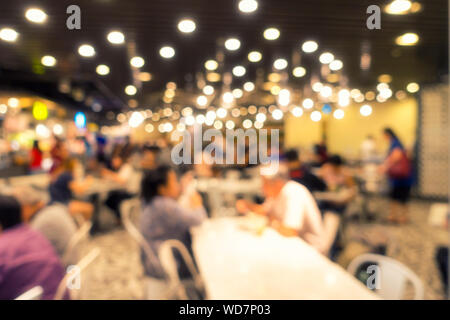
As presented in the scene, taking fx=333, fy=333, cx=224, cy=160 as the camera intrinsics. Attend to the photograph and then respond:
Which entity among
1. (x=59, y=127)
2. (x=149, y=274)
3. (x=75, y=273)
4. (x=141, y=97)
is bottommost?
(x=149, y=274)

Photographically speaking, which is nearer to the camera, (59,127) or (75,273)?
(75,273)

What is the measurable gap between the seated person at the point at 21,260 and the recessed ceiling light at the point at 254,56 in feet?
13.2

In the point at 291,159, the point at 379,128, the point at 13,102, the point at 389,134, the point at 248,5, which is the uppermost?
the point at 13,102

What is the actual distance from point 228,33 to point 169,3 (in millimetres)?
1032

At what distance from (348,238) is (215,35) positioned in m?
3.39

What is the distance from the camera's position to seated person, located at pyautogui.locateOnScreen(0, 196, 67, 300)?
1.65m

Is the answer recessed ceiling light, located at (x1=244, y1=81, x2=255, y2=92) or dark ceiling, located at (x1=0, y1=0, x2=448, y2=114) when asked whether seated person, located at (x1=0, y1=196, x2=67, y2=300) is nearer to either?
dark ceiling, located at (x1=0, y1=0, x2=448, y2=114)

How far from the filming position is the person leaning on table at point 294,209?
2.42m

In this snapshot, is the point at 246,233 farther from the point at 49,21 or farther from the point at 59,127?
the point at 59,127

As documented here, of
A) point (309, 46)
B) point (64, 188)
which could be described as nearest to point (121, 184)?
point (64, 188)

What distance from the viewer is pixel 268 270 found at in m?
1.98

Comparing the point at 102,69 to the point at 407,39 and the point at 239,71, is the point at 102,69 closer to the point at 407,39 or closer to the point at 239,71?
the point at 239,71

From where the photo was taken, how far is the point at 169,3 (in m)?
3.08
